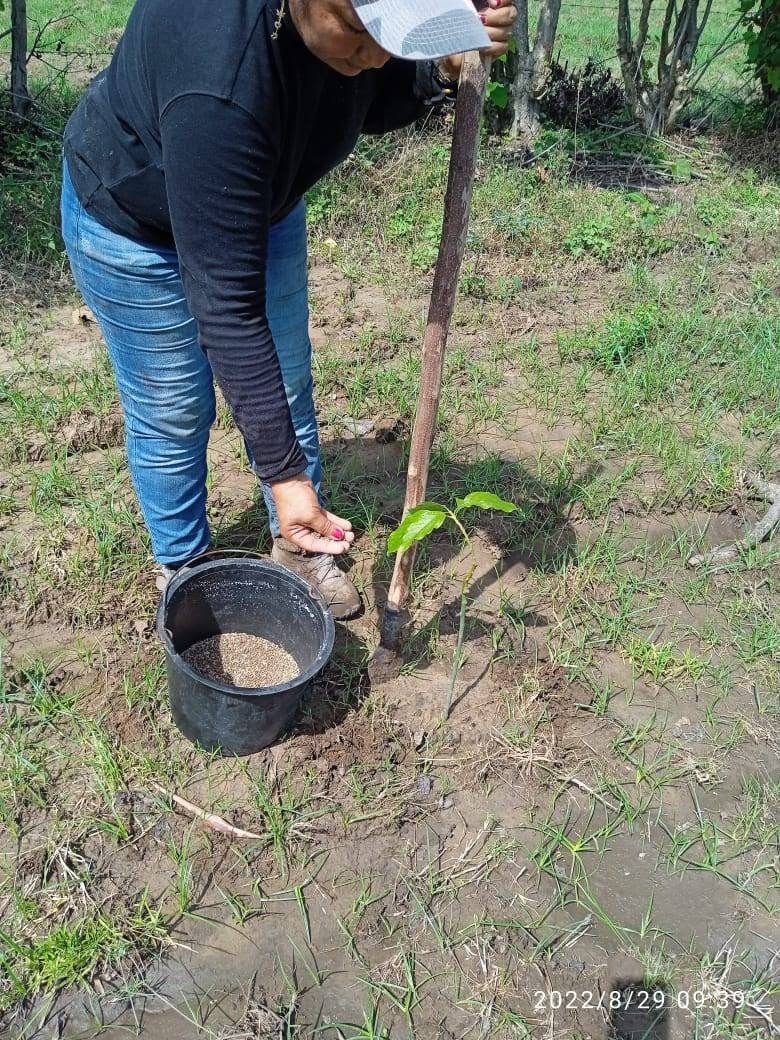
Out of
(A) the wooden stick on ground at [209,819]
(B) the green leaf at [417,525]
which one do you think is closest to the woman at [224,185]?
(B) the green leaf at [417,525]

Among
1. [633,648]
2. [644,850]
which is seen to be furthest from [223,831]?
[633,648]

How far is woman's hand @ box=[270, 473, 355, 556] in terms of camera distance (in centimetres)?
169

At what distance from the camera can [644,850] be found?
6.64 feet

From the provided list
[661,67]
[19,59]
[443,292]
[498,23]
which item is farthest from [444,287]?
[661,67]

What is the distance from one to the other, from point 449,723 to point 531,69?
5095 millimetres

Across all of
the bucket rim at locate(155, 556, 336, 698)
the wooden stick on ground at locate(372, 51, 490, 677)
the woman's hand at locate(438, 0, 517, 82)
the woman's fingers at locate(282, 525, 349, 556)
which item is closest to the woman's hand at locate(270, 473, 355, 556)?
the woman's fingers at locate(282, 525, 349, 556)

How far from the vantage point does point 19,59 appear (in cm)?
484

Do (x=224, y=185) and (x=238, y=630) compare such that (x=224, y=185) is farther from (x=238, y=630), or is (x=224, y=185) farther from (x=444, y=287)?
(x=238, y=630)

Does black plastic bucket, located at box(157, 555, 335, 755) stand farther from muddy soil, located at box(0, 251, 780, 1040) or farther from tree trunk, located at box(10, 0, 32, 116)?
tree trunk, located at box(10, 0, 32, 116)

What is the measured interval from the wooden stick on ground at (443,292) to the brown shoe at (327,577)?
0.21 metres

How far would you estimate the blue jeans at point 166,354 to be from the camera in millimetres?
1829

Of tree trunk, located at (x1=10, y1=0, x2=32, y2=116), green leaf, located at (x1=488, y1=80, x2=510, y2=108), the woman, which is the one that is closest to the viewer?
the woman

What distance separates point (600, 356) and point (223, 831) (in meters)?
2.74

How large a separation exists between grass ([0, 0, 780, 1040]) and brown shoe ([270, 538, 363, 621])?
A: 78 millimetres
